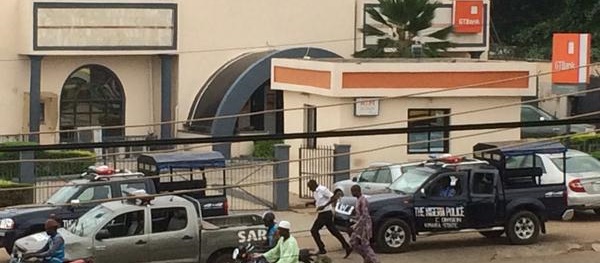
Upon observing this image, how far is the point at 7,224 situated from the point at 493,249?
8.32m

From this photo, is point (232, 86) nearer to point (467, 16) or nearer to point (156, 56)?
point (156, 56)

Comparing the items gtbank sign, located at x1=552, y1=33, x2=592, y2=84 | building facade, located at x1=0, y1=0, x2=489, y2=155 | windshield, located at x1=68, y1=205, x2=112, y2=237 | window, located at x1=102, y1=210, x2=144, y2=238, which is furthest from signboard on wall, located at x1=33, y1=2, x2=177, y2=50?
window, located at x1=102, y1=210, x2=144, y2=238

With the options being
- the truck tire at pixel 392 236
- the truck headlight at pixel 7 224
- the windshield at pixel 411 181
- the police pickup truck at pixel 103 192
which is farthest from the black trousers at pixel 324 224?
the truck headlight at pixel 7 224

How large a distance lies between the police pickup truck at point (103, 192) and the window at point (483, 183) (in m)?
4.46

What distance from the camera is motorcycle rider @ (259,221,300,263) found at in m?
16.6

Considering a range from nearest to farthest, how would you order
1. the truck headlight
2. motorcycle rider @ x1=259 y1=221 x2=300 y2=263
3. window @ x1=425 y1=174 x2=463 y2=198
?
motorcycle rider @ x1=259 y1=221 x2=300 y2=263, the truck headlight, window @ x1=425 y1=174 x2=463 y2=198

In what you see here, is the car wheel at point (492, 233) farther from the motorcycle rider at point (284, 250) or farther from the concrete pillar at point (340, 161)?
the motorcycle rider at point (284, 250)

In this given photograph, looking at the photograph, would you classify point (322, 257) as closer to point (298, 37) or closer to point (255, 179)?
point (255, 179)

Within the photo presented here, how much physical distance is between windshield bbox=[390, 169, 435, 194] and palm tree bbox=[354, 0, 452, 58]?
12.8 m

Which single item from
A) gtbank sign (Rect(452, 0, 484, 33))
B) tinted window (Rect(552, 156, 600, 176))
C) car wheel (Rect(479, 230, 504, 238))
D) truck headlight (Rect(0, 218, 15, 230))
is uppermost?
gtbank sign (Rect(452, 0, 484, 33))

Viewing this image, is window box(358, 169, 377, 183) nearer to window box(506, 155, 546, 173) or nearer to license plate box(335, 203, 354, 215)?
window box(506, 155, 546, 173)

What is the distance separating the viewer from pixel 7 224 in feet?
65.8

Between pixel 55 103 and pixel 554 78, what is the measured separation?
14.1m

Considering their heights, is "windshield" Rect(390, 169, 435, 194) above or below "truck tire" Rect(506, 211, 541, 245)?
above
